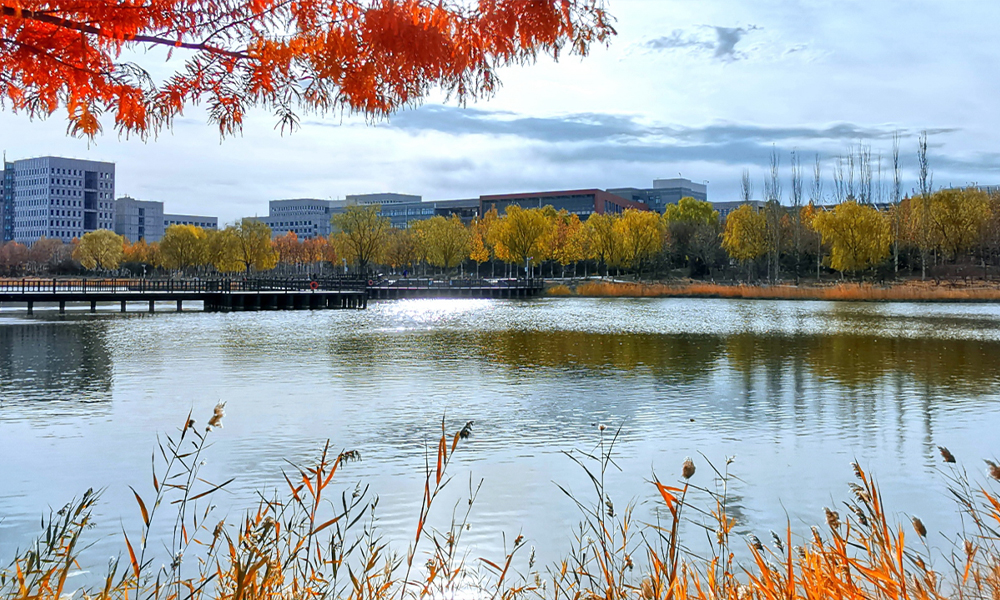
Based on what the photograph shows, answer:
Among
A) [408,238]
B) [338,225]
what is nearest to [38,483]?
[338,225]

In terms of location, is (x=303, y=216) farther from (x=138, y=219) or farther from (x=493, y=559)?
(x=493, y=559)

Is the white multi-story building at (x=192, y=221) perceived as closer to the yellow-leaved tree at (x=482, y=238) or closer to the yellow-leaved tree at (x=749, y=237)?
the yellow-leaved tree at (x=482, y=238)

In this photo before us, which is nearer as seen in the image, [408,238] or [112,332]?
[112,332]

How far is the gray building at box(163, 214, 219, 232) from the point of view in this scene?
185500mm

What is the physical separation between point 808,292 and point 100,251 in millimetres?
89747

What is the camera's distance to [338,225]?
84000 millimetres

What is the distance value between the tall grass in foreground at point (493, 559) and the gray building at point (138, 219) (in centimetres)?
17707

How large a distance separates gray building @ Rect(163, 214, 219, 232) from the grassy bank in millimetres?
135839

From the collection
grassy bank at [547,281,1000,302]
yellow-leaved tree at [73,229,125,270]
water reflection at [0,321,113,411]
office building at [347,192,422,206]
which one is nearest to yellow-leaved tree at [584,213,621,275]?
grassy bank at [547,281,1000,302]

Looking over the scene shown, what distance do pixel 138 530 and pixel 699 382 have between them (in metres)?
11.5

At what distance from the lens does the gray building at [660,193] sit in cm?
14775

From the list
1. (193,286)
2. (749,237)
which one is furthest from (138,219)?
(749,237)

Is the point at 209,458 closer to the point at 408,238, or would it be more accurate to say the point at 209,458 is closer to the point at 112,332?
the point at 112,332

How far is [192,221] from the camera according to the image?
19250cm
